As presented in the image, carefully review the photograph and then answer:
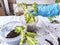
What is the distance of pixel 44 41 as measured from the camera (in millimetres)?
645

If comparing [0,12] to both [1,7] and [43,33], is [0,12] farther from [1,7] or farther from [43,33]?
[43,33]

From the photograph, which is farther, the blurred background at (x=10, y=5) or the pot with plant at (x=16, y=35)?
the blurred background at (x=10, y=5)

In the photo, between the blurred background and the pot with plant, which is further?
the blurred background

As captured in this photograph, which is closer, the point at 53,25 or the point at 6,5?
the point at 53,25

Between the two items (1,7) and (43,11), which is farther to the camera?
(1,7)

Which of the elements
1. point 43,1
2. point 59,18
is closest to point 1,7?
point 43,1

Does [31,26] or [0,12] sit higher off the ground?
[31,26]

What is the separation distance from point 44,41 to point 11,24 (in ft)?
0.71

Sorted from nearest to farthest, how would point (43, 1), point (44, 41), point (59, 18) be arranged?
point (44, 41) → point (59, 18) → point (43, 1)

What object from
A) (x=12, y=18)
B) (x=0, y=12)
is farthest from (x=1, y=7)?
(x=12, y=18)

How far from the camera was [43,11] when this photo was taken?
1.52m

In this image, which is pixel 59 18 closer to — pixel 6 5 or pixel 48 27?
pixel 48 27

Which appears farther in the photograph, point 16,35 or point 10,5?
point 10,5

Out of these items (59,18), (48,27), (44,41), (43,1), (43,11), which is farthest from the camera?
(43,1)
